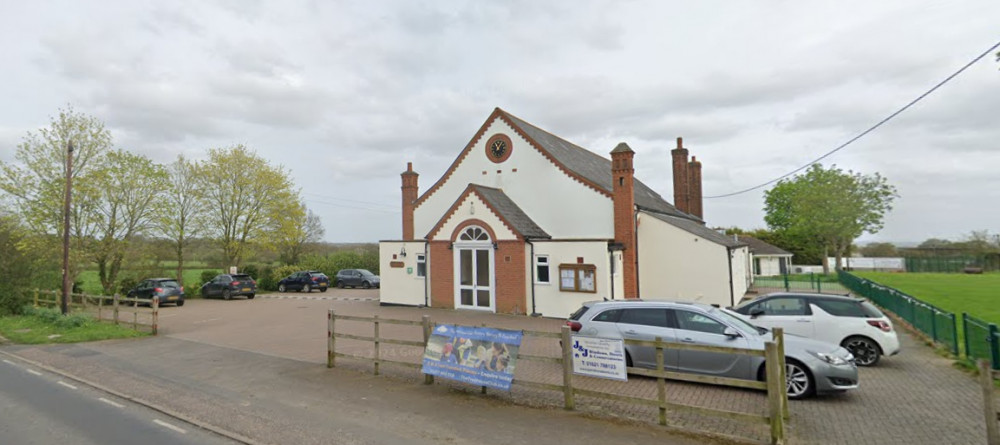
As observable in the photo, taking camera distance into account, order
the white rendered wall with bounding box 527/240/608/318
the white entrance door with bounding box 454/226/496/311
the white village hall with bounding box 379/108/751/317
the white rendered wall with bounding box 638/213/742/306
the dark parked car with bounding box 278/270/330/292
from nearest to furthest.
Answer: the white rendered wall with bounding box 527/240/608/318 → the white village hall with bounding box 379/108/751/317 → the white rendered wall with bounding box 638/213/742/306 → the white entrance door with bounding box 454/226/496/311 → the dark parked car with bounding box 278/270/330/292

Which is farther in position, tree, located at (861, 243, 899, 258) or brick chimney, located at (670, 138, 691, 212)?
tree, located at (861, 243, 899, 258)

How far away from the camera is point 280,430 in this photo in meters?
6.54

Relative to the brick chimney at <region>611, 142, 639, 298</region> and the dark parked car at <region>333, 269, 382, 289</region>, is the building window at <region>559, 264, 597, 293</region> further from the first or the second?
the dark parked car at <region>333, 269, 382, 289</region>

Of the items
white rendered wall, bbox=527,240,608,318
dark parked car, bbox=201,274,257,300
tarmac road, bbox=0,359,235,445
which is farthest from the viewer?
dark parked car, bbox=201,274,257,300

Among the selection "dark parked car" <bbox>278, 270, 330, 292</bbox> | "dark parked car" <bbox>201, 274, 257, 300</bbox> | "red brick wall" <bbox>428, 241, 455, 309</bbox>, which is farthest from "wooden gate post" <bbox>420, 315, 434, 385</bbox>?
"dark parked car" <bbox>278, 270, 330, 292</bbox>

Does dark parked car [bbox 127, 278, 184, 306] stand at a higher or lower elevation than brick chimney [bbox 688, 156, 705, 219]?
lower

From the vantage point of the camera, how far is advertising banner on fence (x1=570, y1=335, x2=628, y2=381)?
Result: 6.87 metres

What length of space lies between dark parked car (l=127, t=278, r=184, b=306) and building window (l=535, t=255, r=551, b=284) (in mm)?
19101

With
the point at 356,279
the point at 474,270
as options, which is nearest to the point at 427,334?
the point at 474,270

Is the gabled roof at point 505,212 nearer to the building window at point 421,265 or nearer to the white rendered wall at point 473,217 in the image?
the white rendered wall at point 473,217

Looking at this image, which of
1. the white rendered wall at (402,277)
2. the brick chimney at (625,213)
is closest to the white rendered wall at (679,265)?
the brick chimney at (625,213)

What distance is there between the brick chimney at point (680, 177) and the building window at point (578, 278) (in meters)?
16.4

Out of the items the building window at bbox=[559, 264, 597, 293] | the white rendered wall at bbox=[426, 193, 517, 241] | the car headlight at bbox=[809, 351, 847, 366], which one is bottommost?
the car headlight at bbox=[809, 351, 847, 366]

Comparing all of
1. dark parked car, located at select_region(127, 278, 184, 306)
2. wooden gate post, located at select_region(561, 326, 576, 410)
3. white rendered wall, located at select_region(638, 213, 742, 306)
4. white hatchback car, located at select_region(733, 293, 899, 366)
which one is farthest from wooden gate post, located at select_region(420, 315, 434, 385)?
dark parked car, located at select_region(127, 278, 184, 306)
